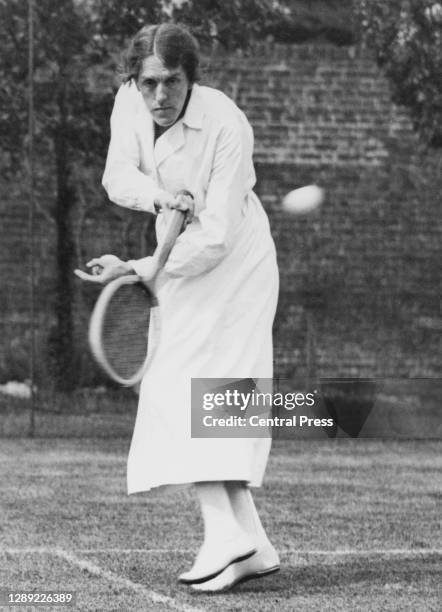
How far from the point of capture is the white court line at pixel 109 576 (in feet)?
15.2

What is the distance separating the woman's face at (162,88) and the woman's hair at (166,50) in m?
0.02

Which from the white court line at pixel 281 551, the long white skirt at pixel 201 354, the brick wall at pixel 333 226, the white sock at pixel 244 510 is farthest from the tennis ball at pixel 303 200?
the white sock at pixel 244 510

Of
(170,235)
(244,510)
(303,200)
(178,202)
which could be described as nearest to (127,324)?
(170,235)

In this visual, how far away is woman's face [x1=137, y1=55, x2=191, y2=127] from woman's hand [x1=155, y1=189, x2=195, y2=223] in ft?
0.87

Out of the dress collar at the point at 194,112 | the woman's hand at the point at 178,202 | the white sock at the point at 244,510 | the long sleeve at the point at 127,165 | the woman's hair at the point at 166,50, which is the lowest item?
the white sock at the point at 244,510

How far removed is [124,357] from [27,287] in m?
5.48

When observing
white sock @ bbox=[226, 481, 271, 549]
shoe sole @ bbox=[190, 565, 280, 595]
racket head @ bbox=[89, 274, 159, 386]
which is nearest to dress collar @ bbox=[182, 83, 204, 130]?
racket head @ bbox=[89, 274, 159, 386]

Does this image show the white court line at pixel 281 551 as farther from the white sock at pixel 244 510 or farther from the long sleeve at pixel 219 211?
the long sleeve at pixel 219 211

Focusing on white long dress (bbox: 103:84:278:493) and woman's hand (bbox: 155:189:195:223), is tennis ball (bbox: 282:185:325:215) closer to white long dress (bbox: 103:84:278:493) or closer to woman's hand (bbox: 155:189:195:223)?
white long dress (bbox: 103:84:278:493)

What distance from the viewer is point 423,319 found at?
1068 cm

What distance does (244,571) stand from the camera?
16.4 ft

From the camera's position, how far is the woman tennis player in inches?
192

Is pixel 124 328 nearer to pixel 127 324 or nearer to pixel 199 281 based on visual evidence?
pixel 127 324

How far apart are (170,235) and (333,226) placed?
18.9 feet
